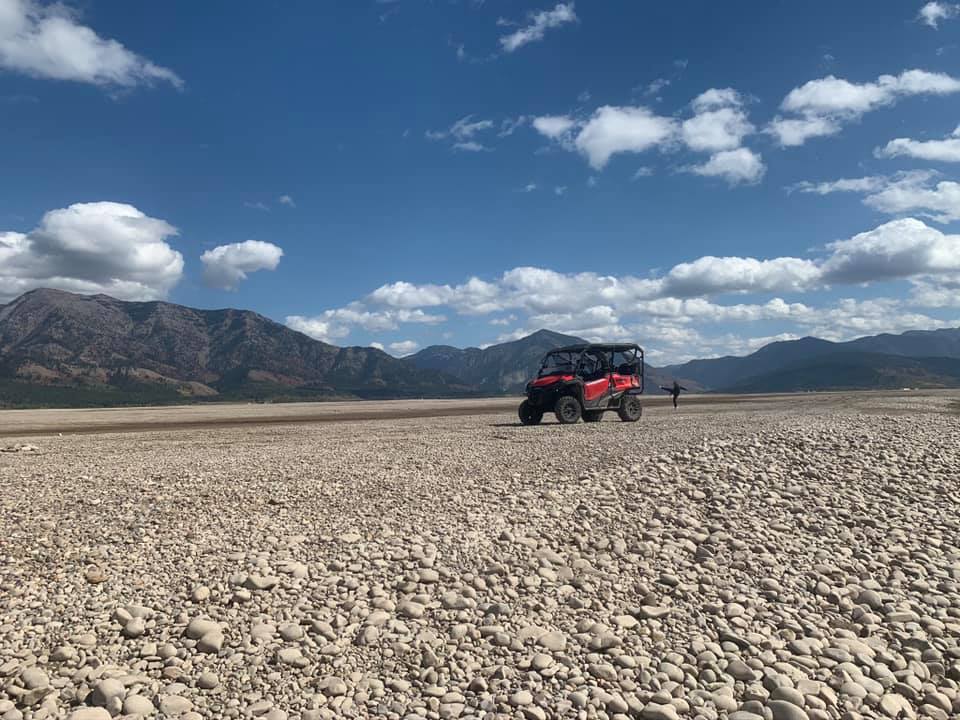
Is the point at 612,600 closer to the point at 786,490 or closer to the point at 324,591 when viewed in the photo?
the point at 324,591

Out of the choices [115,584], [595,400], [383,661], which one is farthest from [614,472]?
[595,400]

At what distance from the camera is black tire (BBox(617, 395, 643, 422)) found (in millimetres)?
25781

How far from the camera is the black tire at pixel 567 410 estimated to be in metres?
23.7

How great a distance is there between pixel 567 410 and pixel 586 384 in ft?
4.53

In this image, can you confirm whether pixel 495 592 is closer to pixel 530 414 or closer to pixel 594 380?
pixel 530 414

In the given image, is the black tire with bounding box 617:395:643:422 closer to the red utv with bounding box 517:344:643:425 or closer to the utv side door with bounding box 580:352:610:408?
the red utv with bounding box 517:344:643:425

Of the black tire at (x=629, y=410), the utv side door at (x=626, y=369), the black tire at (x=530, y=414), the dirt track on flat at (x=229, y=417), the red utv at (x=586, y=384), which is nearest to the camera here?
the red utv at (x=586, y=384)

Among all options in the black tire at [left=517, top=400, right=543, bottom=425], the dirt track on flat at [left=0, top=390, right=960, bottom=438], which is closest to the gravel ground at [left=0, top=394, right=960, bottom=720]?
the black tire at [left=517, top=400, right=543, bottom=425]

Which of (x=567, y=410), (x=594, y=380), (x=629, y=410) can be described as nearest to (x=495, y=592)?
(x=567, y=410)

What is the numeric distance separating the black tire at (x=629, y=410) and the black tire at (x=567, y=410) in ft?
8.63

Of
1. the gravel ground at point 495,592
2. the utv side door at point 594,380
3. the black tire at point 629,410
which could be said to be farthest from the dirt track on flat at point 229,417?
the gravel ground at point 495,592

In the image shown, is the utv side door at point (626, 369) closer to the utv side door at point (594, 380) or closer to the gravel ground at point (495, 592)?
the utv side door at point (594, 380)

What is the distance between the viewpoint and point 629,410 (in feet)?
85.3

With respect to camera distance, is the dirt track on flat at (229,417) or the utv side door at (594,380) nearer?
the utv side door at (594,380)
